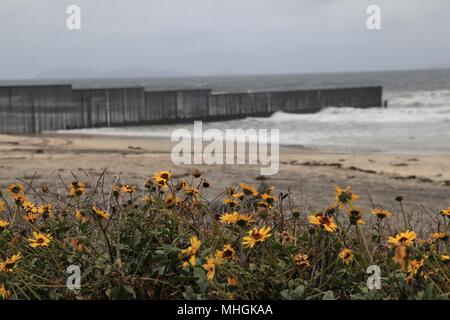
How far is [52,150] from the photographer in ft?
55.1

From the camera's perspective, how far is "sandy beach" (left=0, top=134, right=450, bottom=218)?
10.2 m

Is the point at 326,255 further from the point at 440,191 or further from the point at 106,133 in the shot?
the point at 106,133

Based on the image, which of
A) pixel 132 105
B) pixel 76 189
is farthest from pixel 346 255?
pixel 132 105

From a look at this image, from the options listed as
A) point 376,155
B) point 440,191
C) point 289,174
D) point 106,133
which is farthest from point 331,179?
point 106,133

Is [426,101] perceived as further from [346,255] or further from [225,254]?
[225,254]

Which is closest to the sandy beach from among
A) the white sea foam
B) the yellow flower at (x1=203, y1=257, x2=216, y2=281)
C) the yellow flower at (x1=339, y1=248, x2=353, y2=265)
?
the white sea foam

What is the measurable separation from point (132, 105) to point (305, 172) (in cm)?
1821

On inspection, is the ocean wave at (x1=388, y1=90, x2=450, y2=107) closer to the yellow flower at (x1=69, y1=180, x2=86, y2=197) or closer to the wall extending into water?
the wall extending into water

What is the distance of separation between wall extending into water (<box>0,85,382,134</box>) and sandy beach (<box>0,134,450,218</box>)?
8942mm

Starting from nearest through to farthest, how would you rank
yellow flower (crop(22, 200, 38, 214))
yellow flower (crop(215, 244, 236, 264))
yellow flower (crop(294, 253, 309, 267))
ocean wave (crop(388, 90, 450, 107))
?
yellow flower (crop(215, 244, 236, 264))
yellow flower (crop(294, 253, 309, 267))
yellow flower (crop(22, 200, 38, 214))
ocean wave (crop(388, 90, 450, 107))

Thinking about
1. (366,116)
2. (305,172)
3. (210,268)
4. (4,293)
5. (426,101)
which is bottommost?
(305,172)

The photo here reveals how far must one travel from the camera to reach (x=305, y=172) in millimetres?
12570

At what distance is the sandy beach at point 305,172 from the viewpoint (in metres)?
10.2

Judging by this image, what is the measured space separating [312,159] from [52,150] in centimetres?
677
